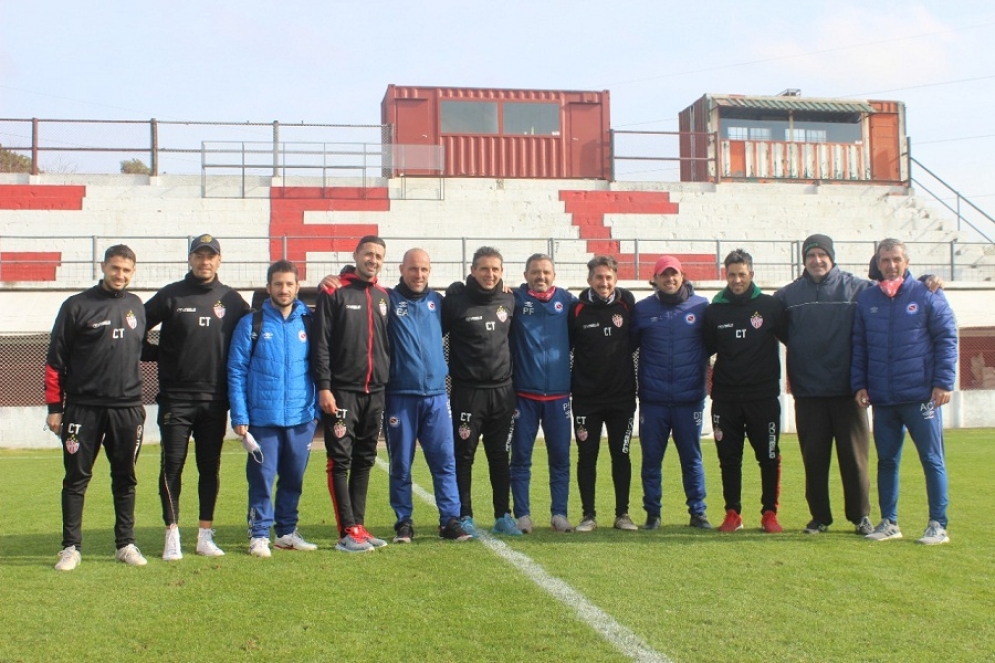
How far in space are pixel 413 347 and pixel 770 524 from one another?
2752 millimetres

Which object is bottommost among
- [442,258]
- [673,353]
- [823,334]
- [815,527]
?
[815,527]

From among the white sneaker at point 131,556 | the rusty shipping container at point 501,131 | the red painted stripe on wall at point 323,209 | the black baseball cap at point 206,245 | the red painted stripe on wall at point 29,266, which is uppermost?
→ the rusty shipping container at point 501,131

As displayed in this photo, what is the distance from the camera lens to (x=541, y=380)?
22.9ft

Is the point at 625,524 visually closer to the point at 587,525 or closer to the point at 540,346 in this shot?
the point at 587,525

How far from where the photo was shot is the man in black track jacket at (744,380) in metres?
6.90

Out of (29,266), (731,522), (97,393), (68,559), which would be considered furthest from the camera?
(29,266)

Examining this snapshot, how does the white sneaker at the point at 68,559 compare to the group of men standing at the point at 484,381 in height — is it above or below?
below

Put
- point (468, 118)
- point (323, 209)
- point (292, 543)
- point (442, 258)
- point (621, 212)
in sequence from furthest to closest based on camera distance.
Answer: point (468, 118)
point (621, 212)
point (323, 209)
point (442, 258)
point (292, 543)

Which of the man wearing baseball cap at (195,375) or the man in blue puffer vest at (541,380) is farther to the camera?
the man in blue puffer vest at (541,380)

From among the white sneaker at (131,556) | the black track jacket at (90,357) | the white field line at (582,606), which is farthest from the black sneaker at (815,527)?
the black track jacket at (90,357)

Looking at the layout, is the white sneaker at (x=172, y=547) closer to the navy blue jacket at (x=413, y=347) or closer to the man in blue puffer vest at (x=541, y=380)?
the navy blue jacket at (x=413, y=347)

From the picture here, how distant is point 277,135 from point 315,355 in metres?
17.2

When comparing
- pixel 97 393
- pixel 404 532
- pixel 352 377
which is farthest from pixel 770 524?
pixel 97 393

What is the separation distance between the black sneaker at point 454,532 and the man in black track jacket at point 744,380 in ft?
5.92
